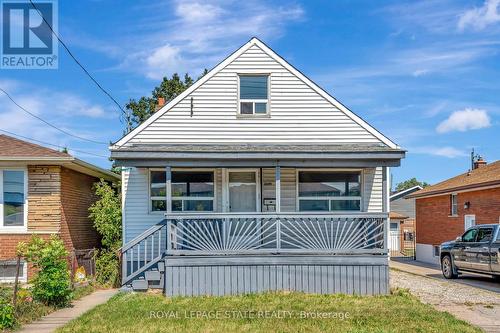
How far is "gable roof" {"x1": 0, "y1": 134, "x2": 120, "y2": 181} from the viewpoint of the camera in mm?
14227

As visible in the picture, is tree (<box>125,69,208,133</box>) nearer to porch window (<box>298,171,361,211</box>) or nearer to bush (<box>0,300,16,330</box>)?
porch window (<box>298,171,361,211</box>)

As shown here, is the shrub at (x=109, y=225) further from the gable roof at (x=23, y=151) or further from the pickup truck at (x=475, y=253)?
the pickup truck at (x=475, y=253)

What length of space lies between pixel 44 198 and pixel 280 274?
7.52m

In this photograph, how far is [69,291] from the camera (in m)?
10.6

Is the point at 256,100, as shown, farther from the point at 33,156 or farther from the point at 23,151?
the point at 23,151

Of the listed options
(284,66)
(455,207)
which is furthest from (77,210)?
(455,207)

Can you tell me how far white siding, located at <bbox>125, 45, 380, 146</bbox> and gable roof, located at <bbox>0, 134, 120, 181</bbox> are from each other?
2.07m

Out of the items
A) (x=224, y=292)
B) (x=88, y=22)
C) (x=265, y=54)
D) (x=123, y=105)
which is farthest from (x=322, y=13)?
(x=123, y=105)

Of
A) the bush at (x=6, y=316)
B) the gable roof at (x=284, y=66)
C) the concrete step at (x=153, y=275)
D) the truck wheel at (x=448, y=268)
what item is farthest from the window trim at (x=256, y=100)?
the bush at (x=6, y=316)

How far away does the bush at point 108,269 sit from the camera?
14.1 meters

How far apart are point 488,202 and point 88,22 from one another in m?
16.2

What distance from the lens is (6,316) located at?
829 centimetres

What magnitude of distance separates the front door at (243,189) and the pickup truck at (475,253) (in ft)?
22.8

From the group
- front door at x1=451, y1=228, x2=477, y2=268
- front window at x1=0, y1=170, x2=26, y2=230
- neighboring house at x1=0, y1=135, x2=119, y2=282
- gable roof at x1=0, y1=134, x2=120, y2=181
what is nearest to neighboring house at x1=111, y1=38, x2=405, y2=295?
gable roof at x1=0, y1=134, x2=120, y2=181
